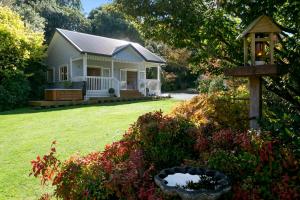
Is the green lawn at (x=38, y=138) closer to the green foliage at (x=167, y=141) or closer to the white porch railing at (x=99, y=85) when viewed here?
the green foliage at (x=167, y=141)

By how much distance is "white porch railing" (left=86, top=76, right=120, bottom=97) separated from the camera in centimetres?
2441

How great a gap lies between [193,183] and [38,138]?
7400 millimetres

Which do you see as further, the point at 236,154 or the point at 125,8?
the point at 125,8

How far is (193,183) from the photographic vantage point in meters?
4.26

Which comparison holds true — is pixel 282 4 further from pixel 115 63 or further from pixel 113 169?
pixel 115 63

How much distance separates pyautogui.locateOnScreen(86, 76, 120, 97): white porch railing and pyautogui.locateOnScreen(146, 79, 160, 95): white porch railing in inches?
152

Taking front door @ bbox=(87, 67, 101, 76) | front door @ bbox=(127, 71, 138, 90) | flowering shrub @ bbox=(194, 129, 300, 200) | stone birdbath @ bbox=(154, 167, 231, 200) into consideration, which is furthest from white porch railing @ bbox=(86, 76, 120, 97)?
flowering shrub @ bbox=(194, 129, 300, 200)

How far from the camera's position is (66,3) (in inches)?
2448

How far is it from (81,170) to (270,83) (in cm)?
485

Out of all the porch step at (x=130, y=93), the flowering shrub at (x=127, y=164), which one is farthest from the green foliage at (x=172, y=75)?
the flowering shrub at (x=127, y=164)

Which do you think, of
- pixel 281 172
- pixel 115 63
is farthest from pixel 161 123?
pixel 115 63

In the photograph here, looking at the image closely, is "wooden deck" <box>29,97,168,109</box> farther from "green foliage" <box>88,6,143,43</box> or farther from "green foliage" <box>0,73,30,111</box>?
"green foliage" <box>88,6,143,43</box>

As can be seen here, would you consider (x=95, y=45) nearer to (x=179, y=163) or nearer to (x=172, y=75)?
(x=172, y=75)

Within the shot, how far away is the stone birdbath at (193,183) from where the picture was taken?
12.7ft
